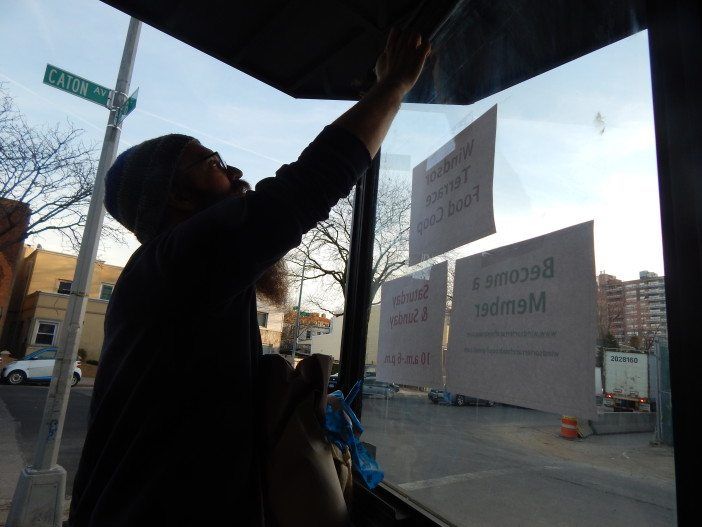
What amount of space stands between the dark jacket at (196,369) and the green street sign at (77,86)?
194 inches

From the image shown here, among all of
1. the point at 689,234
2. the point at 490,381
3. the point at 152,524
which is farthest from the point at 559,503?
the point at 152,524

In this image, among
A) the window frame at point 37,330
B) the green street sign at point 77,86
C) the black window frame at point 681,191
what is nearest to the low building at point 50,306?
the window frame at point 37,330

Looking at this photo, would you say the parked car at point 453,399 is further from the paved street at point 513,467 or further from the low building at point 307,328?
the low building at point 307,328

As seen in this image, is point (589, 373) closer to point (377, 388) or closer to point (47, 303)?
point (377, 388)

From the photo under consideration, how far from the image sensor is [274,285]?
155cm

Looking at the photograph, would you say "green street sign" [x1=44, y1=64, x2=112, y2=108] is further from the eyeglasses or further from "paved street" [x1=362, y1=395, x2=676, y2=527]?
"paved street" [x1=362, y1=395, x2=676, y2=527]

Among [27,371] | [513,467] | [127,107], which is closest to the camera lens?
[513,467]

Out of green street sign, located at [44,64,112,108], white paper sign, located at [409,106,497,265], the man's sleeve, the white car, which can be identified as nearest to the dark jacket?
the man's sleeve

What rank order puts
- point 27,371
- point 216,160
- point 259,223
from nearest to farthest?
point 259,223 < point 216,160 < point 27,371

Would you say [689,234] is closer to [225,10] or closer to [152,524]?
[152,524]

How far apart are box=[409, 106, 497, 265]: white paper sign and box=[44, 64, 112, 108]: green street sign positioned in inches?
193

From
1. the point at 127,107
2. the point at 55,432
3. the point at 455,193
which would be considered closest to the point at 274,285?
the point at 455,193

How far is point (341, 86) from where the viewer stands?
2119 mm

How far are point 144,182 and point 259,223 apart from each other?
0.55m
